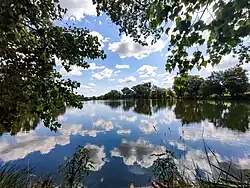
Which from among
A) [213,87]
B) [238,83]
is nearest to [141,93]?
[213,87]

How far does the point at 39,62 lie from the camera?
285 centimetres

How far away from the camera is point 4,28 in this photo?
211 cm

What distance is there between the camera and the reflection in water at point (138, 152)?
29.4ft

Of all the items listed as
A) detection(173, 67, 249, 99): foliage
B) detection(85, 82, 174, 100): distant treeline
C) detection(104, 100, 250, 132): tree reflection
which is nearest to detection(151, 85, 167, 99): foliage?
detection(85, 82, 174, 100): distant treeline

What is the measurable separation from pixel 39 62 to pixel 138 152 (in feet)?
27.4

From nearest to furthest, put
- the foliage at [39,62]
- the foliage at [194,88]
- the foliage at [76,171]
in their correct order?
the foliage at [39,62] < the foliage at [76,171] < the foliage at [194,88]

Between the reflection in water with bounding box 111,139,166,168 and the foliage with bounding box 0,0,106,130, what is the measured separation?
6.23 metres

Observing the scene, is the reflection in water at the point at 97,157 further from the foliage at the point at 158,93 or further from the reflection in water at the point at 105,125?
the foliage at the point at 158,93

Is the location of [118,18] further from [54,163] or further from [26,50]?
[54,163]

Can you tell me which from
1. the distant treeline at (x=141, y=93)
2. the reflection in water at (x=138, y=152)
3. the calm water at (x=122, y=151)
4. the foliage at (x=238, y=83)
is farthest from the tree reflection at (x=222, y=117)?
the distant treeline at (x=141, y=93)

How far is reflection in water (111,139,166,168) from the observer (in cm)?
895

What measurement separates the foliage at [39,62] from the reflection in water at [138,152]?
20.5 ft

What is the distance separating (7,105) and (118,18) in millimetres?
2297

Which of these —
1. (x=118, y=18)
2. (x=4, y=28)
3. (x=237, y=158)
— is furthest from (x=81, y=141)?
(x=4, y=28)
